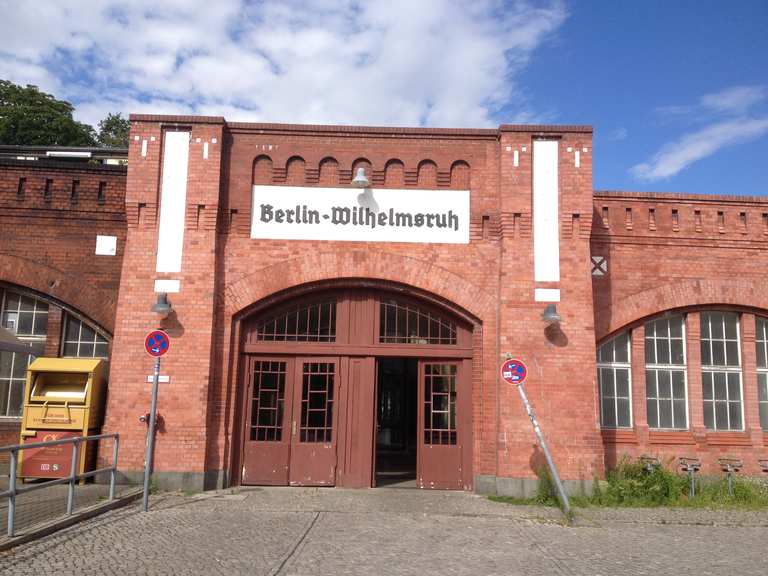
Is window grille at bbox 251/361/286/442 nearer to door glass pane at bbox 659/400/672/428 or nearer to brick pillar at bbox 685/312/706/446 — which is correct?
door glass pane at bbox 659/400/672/428

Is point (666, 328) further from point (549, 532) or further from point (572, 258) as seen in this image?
point (549, 532)

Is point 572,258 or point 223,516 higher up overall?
point 572,258

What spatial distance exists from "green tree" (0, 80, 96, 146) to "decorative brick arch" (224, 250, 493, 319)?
29948 mm

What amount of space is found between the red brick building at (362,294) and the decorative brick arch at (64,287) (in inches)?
1.7

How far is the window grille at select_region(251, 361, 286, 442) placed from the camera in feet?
40.7

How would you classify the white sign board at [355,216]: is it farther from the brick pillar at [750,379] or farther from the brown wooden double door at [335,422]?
the brick pillar at [750,379]

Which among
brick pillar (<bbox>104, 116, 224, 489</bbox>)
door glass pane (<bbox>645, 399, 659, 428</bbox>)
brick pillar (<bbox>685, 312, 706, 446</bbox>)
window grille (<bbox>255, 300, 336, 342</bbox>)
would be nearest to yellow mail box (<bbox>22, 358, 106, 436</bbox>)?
brick pillar (<bbox>104, 116, 224, 489</bbox>)

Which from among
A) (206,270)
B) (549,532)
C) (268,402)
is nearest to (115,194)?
(206,270)

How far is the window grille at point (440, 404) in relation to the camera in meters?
12.5

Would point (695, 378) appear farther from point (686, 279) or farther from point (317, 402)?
point (317, 402)

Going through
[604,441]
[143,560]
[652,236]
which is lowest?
[143,560]

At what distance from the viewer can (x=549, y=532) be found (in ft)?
30.5

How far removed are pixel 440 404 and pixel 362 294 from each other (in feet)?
8.34

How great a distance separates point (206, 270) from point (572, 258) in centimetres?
669
